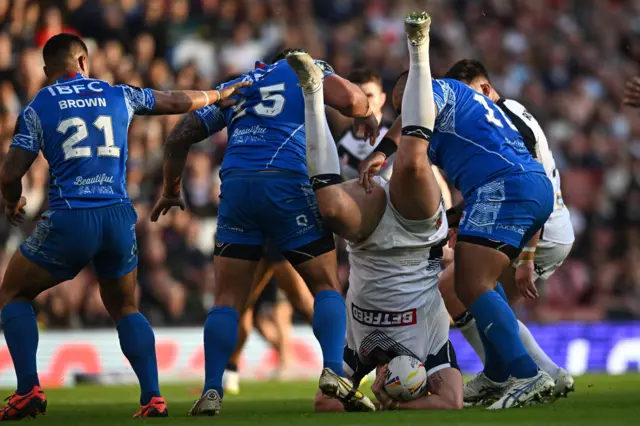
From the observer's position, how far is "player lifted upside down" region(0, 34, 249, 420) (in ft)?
21.1

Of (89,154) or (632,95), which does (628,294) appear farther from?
(89,154)

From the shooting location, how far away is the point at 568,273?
51.3 ft

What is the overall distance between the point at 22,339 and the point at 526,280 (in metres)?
3.19

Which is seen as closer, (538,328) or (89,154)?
(89,154)

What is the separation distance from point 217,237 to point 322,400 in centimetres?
116

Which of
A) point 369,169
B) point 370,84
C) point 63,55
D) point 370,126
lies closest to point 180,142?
point 63,55

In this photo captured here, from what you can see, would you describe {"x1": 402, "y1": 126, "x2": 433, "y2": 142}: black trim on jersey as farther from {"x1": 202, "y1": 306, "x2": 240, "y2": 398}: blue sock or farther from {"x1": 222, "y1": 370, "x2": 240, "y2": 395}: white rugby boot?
{"x1": 222, "y1": 370, "x2": 240, "y2": 395}: white rugby boot

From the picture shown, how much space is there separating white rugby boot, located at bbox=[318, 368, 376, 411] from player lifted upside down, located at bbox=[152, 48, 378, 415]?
23cm

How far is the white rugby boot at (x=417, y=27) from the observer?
6172 millimetres

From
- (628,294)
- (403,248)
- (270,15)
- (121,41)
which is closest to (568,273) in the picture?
(628,294)

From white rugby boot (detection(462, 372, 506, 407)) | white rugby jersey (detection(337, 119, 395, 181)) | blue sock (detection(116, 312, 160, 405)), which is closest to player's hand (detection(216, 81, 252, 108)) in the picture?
blue sock (detection(116, 312, 160, 405))

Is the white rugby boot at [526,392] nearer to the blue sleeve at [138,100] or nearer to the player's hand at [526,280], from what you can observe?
the player's hand at [526,280]

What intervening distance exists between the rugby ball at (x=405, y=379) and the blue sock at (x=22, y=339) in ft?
6.75

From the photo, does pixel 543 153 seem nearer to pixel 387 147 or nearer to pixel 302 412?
pixel 387 147
